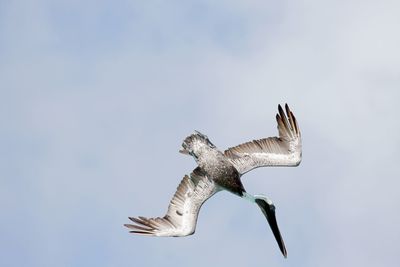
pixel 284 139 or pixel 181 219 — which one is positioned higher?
pixel 284 139

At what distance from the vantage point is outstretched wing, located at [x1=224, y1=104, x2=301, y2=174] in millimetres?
33125

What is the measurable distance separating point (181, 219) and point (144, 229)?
1506mm

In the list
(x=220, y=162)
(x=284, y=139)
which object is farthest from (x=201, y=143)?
(x=284, y=139)

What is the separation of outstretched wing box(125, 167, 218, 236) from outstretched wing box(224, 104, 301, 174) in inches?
57.3

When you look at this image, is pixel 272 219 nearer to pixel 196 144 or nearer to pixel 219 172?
pixel 219 172

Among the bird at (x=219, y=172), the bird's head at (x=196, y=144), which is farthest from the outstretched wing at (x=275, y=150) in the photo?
the bird's head at (x=196, y=144)

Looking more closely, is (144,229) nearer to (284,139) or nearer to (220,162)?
(220,162)

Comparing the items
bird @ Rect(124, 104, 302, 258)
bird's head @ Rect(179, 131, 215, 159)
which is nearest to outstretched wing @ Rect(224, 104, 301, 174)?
bird @ Rect(124, 104, 302, 258)

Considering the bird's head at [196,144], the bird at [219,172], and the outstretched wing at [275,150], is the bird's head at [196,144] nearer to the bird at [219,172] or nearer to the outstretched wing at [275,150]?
the bird at [219,172]

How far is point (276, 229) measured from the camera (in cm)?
3316

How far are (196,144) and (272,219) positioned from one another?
341cm

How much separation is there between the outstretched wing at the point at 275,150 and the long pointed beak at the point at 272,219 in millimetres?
1188

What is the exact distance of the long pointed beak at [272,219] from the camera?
32.9m

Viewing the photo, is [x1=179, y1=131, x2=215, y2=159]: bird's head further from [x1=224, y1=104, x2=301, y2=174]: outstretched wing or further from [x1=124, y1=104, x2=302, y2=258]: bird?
[x1=224, y1=104, x2=301, y2=174]: outstretched wing
